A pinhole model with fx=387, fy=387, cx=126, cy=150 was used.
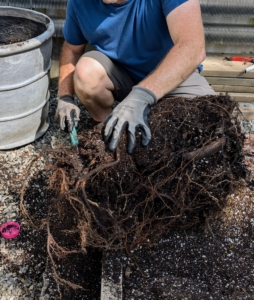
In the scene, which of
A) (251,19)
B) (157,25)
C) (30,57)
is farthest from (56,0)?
(251,19)

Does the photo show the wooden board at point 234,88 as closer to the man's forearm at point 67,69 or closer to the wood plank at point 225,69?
the wood plank at point 225,69

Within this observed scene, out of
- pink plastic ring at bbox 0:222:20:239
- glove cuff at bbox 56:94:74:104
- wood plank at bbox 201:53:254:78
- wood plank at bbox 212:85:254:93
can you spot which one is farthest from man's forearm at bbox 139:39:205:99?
wood plank at bbox 212:85:254:93

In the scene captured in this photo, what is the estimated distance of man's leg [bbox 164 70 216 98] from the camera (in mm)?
2012

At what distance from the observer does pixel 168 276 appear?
1673mm

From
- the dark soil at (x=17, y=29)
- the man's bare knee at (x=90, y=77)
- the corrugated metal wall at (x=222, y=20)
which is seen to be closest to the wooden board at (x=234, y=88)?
the corrugated metal wall at (x=222, y=20)

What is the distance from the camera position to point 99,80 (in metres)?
2.15

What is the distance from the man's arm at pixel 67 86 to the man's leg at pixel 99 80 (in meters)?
0.10

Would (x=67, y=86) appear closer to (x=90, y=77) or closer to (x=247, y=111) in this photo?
(x=90, y=77)

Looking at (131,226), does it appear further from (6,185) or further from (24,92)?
(24,92)

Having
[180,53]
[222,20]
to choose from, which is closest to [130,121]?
[180,53]

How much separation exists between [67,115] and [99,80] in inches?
11.1

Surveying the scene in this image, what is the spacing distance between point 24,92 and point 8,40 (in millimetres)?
633

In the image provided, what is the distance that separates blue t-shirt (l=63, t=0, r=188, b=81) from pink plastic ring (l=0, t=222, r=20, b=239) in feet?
3.48

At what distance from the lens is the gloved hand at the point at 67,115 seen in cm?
196
